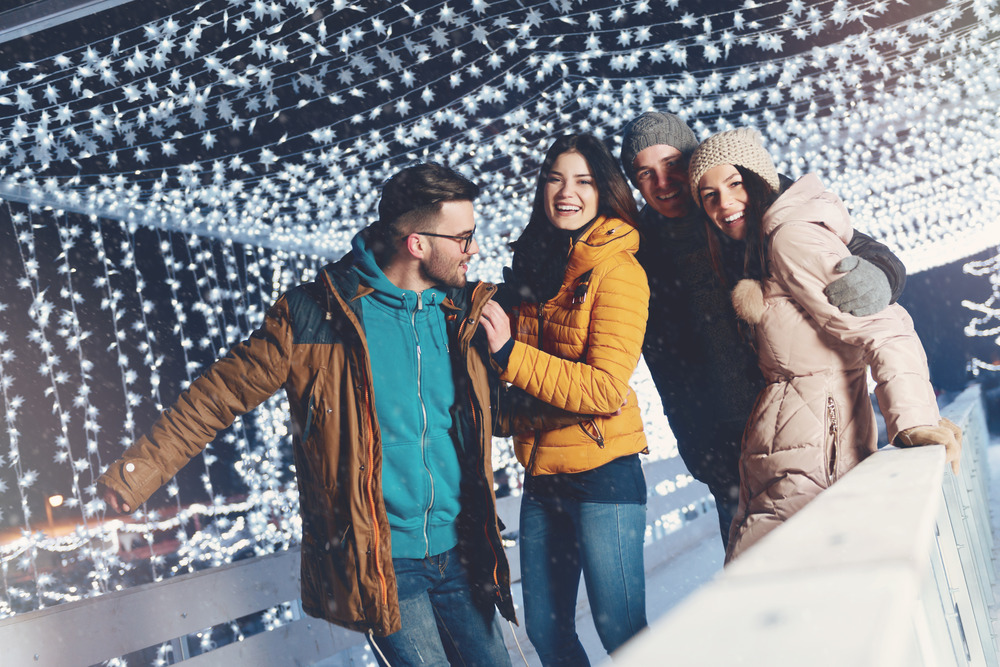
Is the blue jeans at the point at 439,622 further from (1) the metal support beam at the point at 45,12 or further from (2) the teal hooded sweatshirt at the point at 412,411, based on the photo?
(1) the metal support beam at the point at 45,12

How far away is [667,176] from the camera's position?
7.31 feet

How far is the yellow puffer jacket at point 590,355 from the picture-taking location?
6.03ft

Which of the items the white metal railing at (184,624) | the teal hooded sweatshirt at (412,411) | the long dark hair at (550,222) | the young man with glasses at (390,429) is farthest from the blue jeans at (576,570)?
the white metal railing at (184,624)

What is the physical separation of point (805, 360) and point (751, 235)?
36 cm

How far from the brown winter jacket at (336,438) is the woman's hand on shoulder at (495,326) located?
3 centimetres

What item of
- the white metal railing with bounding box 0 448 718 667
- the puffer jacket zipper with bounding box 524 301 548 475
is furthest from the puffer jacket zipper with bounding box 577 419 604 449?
the white metal railing with bounding box 0 448 718 667

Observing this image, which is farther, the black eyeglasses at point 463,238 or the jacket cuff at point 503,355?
the black eyeglasses at point 463,238

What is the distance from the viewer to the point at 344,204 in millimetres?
6055

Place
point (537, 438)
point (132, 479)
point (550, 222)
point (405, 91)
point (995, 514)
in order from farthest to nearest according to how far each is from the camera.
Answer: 1. point (995, 514)
2. point (405, 91)
3. point (550, 222)
4. point (537, 438)
5. point (132, 479)

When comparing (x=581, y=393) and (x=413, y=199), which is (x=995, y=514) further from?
(x=413, y=199)

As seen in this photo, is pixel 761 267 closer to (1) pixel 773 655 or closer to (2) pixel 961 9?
(1) pixel 773 655

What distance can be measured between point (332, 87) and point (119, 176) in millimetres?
1722

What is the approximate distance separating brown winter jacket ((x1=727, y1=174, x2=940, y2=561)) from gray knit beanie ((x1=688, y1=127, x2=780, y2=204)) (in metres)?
0.12

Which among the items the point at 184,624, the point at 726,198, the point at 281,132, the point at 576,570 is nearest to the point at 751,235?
the point at 726,198
